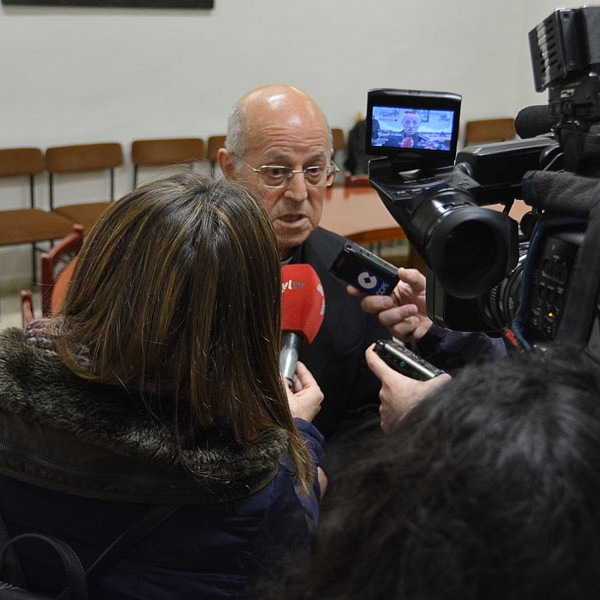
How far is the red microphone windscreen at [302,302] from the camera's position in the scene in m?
1.48

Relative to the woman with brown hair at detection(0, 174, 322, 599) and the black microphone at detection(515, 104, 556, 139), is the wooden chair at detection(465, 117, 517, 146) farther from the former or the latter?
the woman with brown hair at detection(0, 174, 322, 599)

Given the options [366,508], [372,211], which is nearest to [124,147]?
[372,211]

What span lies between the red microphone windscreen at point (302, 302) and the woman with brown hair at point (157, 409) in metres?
0.47

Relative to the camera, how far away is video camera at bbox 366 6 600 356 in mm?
865

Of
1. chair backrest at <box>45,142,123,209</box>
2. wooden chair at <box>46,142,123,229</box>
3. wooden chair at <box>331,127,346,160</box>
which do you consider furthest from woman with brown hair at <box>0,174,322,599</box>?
wooden chair at <box>331,127,346,160</box>

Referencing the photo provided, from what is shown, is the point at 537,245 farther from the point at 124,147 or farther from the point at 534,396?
the point at 124,147

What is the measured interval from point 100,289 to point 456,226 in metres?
0.43

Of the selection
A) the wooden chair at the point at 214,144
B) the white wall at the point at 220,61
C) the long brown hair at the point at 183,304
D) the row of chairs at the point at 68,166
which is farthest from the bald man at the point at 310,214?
the wooden chair at the point at 214,144

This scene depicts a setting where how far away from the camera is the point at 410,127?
46.8 inches

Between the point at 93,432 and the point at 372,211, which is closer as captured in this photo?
the point at 93,432

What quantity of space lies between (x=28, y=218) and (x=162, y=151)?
97cm

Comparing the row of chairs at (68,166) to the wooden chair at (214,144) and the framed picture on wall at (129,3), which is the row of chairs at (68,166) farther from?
the framed picture on wall at (129,3)

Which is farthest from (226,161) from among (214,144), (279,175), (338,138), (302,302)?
(338,138)

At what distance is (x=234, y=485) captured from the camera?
0.95 meters
